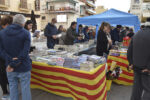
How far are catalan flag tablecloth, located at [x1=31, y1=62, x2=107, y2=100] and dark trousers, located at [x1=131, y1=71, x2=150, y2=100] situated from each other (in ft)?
1.69

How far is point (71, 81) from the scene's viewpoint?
2.28 m

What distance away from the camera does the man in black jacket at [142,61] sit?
73.2 inches

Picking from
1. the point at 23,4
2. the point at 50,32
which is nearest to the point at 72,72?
the point at 50,32

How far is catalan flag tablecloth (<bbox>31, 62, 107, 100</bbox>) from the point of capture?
2074 millimetres

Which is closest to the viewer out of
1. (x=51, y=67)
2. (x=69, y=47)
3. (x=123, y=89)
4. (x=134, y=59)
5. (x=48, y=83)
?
(x=134, y=59)

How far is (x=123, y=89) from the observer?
3.15m

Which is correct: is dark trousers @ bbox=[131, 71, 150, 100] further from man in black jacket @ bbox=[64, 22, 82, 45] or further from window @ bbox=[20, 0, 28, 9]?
window @ bbox=[20, 0, 28, 9]

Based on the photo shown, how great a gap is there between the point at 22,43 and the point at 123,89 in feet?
8.13

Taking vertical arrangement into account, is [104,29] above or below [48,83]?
above

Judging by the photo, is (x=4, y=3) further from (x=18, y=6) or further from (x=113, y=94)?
(x=113, y=94)

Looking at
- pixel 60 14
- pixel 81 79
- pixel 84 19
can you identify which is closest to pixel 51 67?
pixel 81 79

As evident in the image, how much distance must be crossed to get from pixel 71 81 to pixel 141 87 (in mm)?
1099

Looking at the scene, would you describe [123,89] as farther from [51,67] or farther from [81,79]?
[51,67]

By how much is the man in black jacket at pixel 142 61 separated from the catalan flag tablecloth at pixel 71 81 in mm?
561
